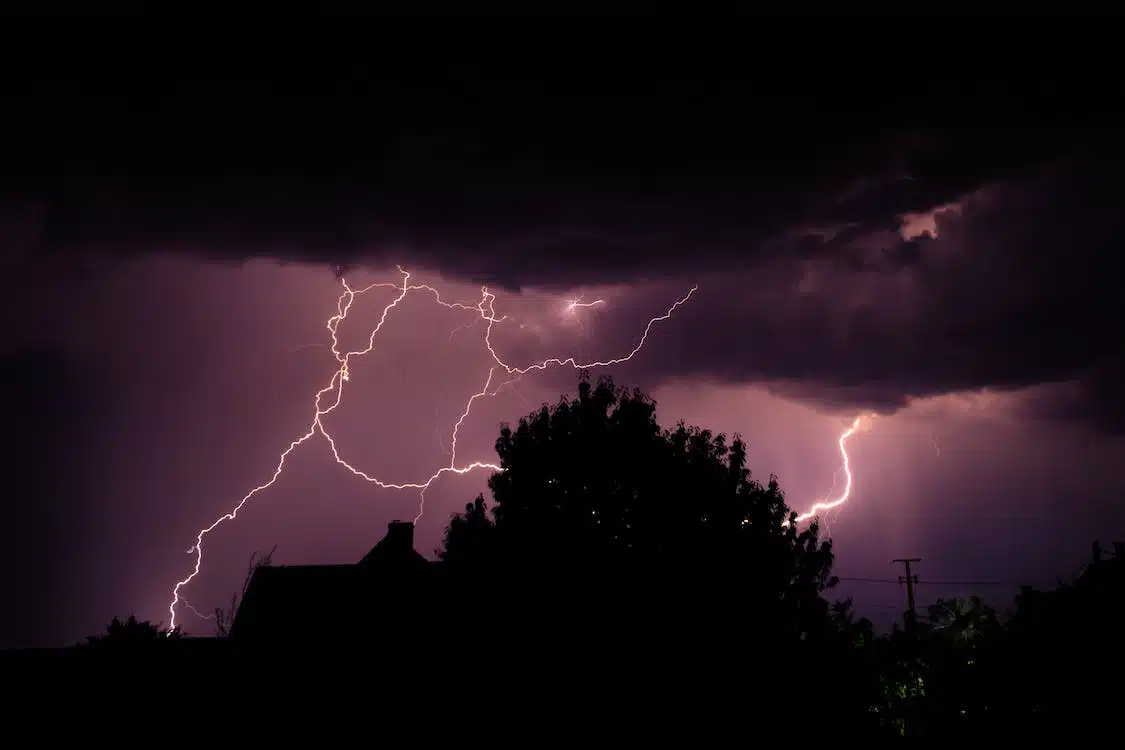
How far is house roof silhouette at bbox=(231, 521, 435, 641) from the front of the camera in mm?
15367

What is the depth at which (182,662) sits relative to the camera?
596 inches

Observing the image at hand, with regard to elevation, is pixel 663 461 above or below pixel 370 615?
above

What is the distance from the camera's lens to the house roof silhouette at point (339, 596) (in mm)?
15367

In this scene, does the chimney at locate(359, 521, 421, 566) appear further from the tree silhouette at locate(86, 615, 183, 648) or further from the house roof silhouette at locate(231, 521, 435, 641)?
the tree silhouette at locate(86, 615, 183, 648)

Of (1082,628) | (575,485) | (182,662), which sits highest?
(575,485)

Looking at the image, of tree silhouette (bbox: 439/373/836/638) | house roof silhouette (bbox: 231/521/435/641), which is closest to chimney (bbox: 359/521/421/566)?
house roof silhouette (bbox: 231/521/435/641)

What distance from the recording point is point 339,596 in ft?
57.7

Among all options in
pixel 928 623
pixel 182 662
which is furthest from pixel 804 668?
pixel 928 623

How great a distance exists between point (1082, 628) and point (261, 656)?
1464cm

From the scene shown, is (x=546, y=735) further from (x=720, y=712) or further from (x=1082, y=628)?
(x=1082, y=628)

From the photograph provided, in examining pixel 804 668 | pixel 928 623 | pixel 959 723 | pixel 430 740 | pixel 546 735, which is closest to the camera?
pixel 546 735

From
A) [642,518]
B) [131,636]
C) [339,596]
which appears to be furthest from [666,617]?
[131,636]

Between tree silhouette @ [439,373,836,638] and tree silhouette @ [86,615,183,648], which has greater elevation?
tree silhouette @ [439,373,836,638]

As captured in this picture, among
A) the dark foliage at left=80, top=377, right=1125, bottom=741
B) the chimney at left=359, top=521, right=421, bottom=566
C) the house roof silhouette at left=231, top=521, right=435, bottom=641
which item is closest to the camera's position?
the dark foliage at left=80, top=377, right=1125, bottom=741
